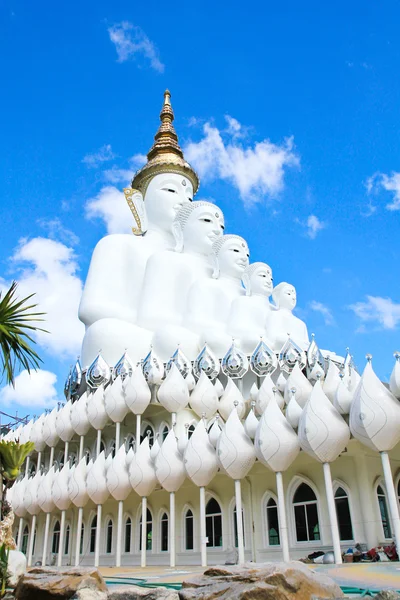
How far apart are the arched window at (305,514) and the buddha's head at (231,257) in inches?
531

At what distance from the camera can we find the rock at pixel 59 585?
8477 mm

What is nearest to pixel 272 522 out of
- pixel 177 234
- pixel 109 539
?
pixel 109 539

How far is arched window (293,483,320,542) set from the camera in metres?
17.3

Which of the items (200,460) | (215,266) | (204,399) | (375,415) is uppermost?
(215,266)

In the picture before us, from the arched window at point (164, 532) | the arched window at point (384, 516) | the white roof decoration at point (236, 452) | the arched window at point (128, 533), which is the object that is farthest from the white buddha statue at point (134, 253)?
the arched window at point (384, 516)

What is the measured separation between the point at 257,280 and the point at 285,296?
1.70 m

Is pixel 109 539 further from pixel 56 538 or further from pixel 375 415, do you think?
pixel 375 415

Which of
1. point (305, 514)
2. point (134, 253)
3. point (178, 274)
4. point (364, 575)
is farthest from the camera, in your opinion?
point (134, 253)

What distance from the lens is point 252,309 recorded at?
2620 cm

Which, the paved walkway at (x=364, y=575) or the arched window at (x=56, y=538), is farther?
the arched window at (x=56, y=538)

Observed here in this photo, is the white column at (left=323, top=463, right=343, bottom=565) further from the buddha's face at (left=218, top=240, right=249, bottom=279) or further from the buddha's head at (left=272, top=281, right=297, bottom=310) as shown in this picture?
the buddha's face at (left=218, top=240, right=249, bottom=279)

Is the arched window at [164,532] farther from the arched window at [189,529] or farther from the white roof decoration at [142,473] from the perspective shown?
the white roof decoration at [142,473]

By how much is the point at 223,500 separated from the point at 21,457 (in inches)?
446

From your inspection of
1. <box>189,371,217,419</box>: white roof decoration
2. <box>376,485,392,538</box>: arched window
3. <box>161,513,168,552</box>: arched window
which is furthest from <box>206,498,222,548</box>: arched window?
<box>376,485,392,538</box>: arched window
